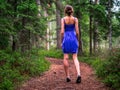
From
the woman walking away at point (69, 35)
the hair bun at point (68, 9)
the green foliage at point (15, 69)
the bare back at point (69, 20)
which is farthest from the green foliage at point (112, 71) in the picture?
the green foliage at point (15, 69)

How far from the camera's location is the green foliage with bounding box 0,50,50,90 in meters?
8.17

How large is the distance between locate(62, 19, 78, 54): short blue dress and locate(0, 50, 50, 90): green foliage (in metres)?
1.88

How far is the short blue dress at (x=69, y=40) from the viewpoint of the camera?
27.7 feet

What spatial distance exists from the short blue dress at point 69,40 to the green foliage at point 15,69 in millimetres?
1881

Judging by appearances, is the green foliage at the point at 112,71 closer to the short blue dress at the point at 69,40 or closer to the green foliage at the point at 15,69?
the short blue dress at the point at 69,40

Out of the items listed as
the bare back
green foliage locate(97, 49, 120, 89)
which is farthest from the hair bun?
green foliage locate(97, 49, 120, 89)

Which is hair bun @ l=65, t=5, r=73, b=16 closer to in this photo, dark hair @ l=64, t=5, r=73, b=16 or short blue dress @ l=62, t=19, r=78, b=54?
dark hair @ l=64, t=5, r=73, b=16

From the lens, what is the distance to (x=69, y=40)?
848 centimetres

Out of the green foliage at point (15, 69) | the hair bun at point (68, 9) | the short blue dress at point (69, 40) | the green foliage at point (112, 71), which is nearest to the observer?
the green foliage at point (112, 71)

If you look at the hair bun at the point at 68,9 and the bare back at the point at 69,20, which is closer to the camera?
the hair bun at the point at 68,9

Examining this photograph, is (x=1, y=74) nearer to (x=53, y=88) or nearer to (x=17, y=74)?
(x=17, y=74)

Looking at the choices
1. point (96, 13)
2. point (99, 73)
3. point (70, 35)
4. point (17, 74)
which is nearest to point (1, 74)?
point (17, 74)

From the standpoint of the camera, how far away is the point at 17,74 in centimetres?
930

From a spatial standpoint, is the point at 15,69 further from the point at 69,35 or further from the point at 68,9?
the point at 68,9
